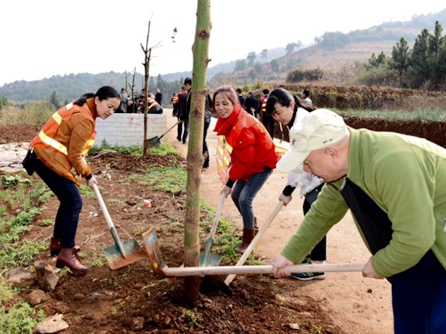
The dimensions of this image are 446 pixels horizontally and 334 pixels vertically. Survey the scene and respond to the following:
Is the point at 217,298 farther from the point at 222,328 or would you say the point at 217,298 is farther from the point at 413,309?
the point at 413,309

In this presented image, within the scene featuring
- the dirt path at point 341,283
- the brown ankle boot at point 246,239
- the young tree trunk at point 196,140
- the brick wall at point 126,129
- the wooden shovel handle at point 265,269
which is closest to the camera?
the wooden shovel handle at point 265,269

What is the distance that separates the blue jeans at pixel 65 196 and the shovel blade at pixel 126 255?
43cm

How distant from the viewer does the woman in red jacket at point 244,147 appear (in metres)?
3.62

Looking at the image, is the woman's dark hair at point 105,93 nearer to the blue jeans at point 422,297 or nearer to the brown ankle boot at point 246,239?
the brown ankle boot at point 246,239

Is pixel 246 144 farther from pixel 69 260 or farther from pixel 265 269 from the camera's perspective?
pixel 69 260

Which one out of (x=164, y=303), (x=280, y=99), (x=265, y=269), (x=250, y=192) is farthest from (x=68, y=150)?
(x=265, y=269)

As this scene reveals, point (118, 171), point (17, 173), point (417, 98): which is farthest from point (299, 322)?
point (417, 98)

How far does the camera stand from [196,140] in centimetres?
266

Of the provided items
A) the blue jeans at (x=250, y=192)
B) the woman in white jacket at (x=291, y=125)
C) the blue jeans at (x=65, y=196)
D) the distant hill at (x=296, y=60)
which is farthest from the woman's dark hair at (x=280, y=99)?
the distant hill at (x=296, y=60)

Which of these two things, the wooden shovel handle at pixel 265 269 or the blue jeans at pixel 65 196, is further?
the blue jeans at pixel 65 196

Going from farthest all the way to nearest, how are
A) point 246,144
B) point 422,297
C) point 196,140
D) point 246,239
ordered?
point 246,239
point 246,144
point 196,140
point 422,297

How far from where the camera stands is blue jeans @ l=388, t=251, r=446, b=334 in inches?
67.7

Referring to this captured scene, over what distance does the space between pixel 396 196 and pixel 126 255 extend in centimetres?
250

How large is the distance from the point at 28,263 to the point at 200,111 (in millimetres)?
2360
